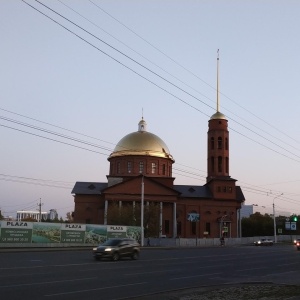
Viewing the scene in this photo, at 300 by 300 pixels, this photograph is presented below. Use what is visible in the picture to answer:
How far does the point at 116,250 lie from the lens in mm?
29188

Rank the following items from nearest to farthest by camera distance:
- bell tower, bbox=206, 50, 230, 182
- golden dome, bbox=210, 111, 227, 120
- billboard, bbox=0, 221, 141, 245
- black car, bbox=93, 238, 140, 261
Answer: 1. black car, bbox=93, 238, 140, 261
2. billboard, bbox=0, 221, 141, 245
3. bell tower, bbox=206, 50, 230, 182
4. golden dome, bbox=210, 111, 227, 120

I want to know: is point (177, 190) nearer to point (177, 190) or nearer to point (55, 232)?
point (177, 190)

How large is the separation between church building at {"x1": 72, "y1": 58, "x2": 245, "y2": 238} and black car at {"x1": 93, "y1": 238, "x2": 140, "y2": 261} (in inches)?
2023

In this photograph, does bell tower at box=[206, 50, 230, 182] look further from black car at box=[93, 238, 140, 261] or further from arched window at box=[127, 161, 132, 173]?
black car at box=[93, 238, 140, 261]

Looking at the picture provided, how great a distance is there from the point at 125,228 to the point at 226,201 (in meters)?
37.8

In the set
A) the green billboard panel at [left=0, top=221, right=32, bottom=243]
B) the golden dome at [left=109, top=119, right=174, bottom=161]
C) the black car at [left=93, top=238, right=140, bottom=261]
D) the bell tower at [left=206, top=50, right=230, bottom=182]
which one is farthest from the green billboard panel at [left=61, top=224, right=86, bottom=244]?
the bell tower at [left=206, top=50, right=230, bottom=182]

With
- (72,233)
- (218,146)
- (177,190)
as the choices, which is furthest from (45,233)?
(218,146)

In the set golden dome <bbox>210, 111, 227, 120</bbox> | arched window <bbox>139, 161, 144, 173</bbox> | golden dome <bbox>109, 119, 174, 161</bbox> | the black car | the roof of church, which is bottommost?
the black car

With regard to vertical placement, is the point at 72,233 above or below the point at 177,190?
below

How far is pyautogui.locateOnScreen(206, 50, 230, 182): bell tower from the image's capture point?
88875 mm

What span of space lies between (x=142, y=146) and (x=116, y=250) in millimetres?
59120

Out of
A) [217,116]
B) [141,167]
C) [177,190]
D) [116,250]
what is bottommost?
[116,250]

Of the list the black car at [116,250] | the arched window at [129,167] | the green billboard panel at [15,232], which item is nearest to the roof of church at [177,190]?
the arched window at [129,167]

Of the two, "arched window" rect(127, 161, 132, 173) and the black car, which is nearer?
the black car
